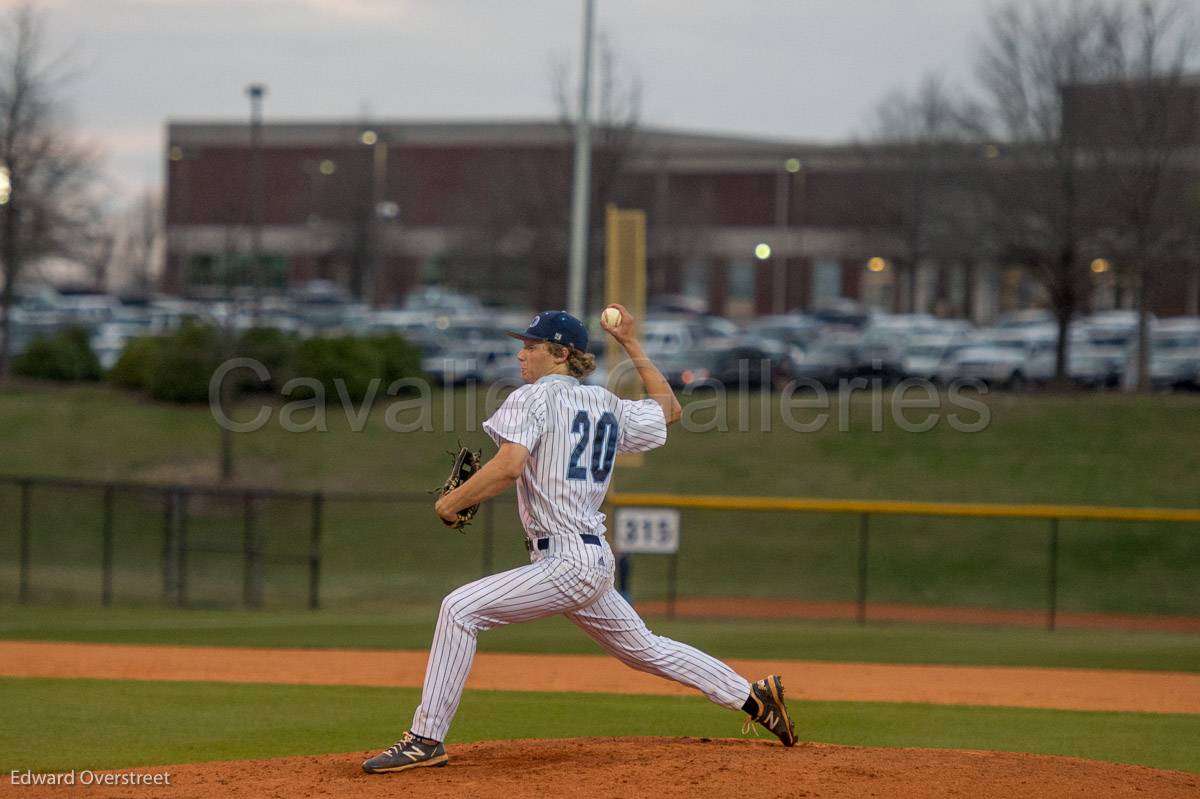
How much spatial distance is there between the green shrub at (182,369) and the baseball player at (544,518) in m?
25.6

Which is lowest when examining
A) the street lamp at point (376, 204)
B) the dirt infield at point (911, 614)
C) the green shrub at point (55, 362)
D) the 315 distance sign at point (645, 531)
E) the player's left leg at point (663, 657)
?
the dirt infield at point (911, 614)

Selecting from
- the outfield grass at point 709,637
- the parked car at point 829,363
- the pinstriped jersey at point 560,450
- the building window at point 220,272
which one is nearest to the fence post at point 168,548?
the outfield grass at point 709,637

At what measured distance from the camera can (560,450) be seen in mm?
6270

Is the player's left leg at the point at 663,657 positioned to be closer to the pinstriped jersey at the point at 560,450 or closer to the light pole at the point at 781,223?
the pinstriped jersey at the point at 560,450

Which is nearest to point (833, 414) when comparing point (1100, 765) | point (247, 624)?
point (247, 624)

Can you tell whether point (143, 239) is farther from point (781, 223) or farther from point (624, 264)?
point (624, 264)

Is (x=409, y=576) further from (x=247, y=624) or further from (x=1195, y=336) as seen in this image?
(x=1195, y=336)

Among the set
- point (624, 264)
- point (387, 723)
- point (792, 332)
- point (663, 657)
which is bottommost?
point (387, 723)

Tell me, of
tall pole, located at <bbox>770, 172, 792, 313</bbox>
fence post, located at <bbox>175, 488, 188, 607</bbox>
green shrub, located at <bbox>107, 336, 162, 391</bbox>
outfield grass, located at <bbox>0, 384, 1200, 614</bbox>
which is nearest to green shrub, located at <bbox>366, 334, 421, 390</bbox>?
outfield grass, located at <bbox>0, 384, 1200, 614</bbox>

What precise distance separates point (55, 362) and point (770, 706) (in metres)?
30.8

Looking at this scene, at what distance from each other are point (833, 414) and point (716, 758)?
950 inches

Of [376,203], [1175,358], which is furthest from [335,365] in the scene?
[376,203]

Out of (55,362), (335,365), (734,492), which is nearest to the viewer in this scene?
(734,492)

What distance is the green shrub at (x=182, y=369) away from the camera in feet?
103
